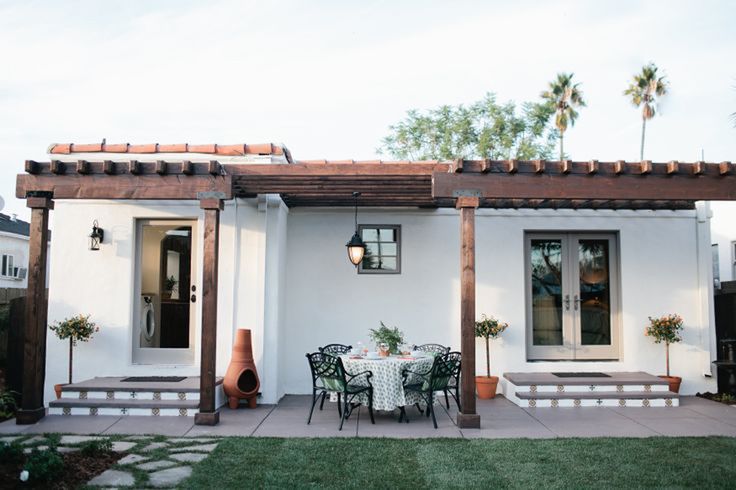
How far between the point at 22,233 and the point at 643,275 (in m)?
18.1

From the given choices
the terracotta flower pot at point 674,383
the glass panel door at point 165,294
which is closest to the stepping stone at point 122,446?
the glass panel door at point 165,294

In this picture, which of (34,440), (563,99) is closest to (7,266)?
(34,440)

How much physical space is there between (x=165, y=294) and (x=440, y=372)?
4043 millimetres

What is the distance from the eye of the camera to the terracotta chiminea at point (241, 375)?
23.9 feet

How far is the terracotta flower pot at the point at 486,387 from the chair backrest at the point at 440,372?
1314 millimetres

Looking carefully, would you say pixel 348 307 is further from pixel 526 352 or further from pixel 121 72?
pixel 121 72

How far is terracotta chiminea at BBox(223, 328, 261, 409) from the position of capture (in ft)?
23.9

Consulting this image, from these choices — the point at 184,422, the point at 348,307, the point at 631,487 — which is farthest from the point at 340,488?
the point at 348,307

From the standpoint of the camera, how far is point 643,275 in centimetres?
879

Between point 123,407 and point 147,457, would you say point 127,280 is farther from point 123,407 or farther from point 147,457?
point 147,457

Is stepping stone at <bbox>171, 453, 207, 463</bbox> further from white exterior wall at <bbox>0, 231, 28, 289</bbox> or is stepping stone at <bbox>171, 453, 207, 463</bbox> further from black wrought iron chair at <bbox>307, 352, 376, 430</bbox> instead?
white exterior wall at <bbox>0, 231, 28, 289</bbox>

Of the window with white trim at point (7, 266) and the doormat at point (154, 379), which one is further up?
the window with white trim at point (7, 266)

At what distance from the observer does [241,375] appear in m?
7.32

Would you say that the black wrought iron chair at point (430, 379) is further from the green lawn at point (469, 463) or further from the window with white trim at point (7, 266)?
the window with white trim at point (7, 266)
